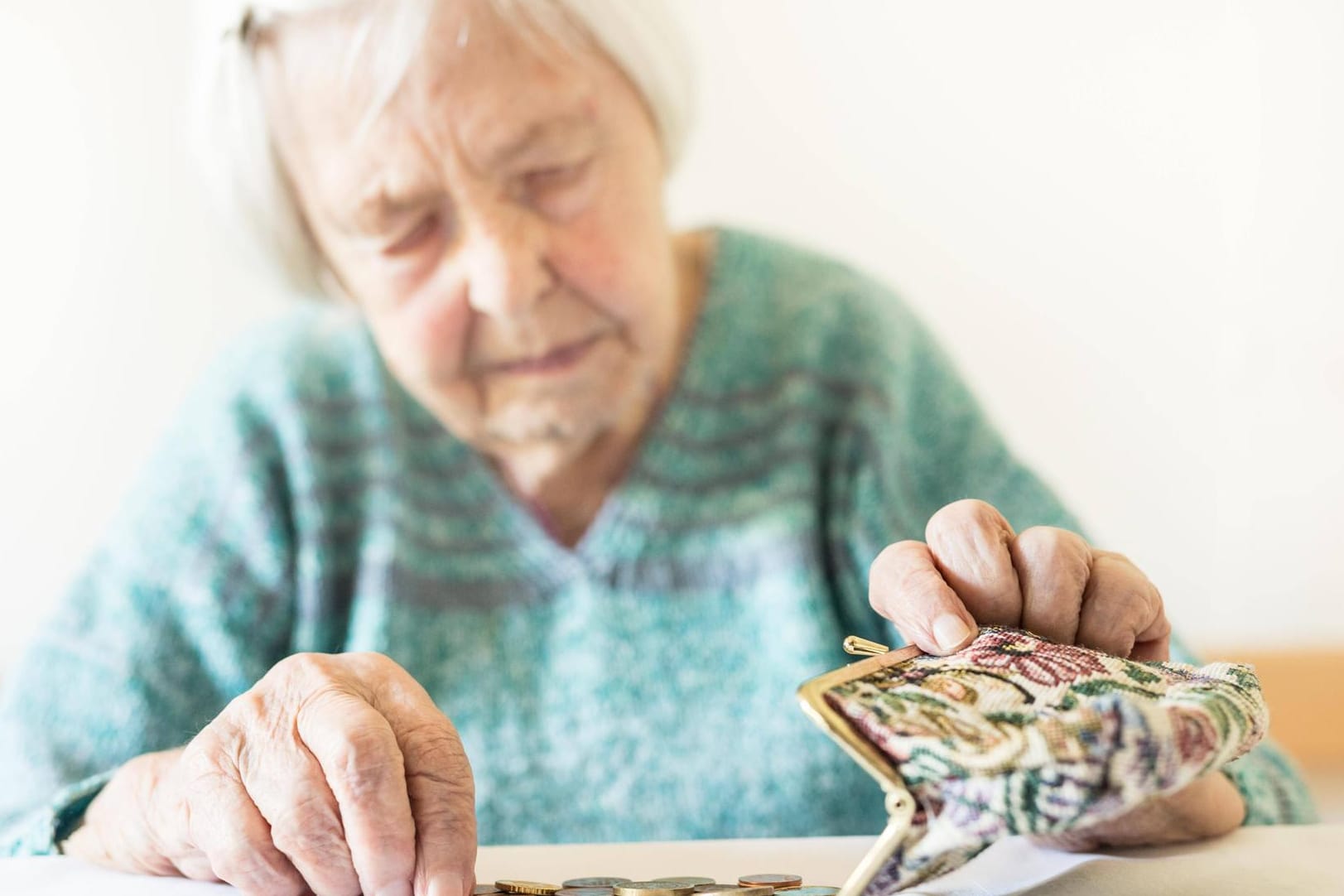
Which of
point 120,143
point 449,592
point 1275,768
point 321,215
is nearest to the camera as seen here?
point 1275,768

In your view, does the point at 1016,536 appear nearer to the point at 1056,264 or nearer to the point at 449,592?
the point at 449,592

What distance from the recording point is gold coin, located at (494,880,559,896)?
0.53m

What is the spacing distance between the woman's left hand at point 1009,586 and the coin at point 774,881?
119mm

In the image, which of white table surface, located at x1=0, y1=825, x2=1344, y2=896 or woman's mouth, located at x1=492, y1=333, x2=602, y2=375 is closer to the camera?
white table surface, located at x1=0, y1=825, x2=1344, y2=896

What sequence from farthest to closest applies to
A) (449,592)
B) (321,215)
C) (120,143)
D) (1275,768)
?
(120,143), (449,592), (321,215), (1275,768)

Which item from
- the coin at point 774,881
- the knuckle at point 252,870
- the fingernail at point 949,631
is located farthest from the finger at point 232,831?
the fingernail at point 949,631

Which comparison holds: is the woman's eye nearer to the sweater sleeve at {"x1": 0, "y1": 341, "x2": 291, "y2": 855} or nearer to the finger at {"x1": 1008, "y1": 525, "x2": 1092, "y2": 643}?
the sweater sleeve at {"x1": 0, "y1": 341, "x2": 291, "y2": 855}

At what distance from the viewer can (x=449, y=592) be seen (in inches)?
41.5

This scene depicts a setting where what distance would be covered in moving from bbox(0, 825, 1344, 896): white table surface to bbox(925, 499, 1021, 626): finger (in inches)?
4.7

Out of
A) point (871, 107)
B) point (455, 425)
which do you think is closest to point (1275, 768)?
point (455, 425)

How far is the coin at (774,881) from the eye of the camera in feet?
1.76

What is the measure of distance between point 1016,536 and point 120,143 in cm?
140

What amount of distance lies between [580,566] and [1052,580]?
567mm

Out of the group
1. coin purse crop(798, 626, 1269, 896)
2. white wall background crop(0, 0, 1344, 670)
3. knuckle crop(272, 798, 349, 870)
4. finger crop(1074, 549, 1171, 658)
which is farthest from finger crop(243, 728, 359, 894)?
white wall background crop(0, 0, 1344, 670)
